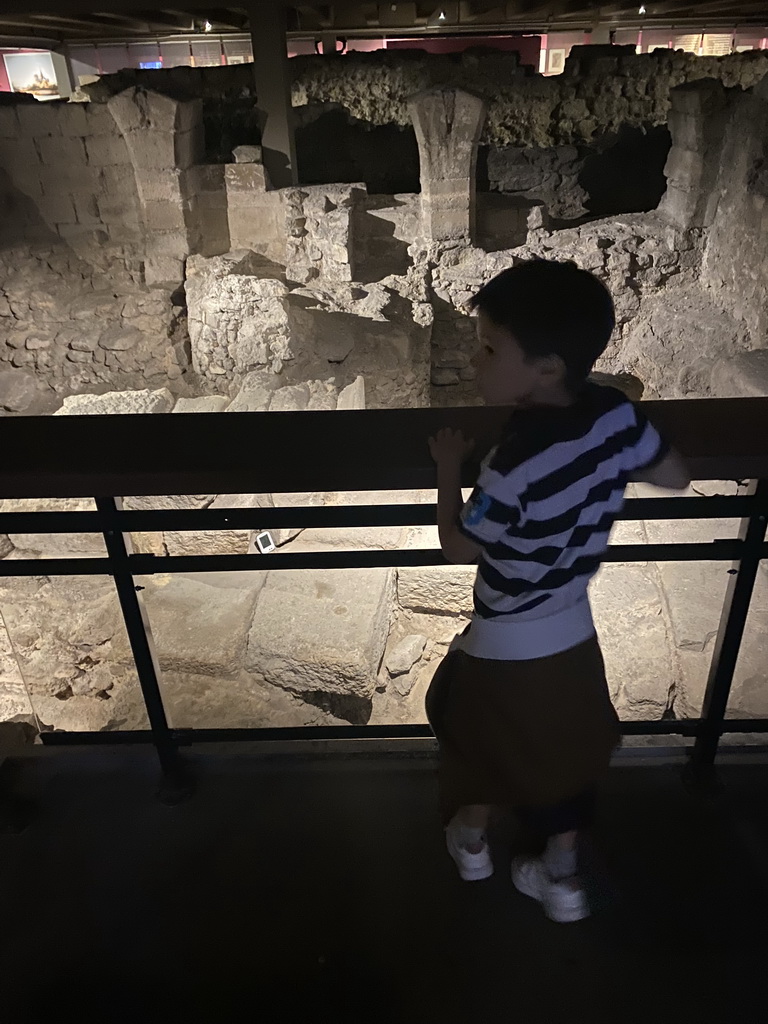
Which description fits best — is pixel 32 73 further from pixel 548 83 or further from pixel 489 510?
pixel 489 510

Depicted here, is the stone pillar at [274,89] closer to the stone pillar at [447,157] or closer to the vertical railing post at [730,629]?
the stone pillar at [447,157]

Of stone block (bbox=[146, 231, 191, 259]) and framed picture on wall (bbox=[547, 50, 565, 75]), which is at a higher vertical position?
framed picture on wall (bbox=[547, 50, 565, 75])

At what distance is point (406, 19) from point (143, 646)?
1795cm

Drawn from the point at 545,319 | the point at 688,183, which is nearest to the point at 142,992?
the point at 545,319

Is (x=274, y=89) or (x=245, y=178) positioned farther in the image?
(x=274, y=89)

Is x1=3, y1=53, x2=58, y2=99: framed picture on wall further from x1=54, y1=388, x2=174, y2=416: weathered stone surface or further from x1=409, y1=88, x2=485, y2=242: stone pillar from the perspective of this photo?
x1=54, y1=388, x2=174, y2=416: weathered stone surface

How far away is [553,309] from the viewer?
109 cm

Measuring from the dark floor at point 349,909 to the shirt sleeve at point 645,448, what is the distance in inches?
35.5

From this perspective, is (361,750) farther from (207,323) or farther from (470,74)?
(470,74)

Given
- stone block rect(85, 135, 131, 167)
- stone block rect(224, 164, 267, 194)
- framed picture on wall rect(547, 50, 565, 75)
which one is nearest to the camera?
stone block rect(85, 135, 131, 167)

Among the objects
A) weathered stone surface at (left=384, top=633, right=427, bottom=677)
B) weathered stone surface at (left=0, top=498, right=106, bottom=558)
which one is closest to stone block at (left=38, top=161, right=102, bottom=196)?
weathered stone surface at (left=0, top=498, right=106, bottom=558)

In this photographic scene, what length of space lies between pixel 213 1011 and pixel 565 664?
2.99 feet

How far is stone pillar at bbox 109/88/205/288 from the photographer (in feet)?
30.7

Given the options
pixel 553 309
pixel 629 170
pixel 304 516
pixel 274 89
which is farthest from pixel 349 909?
pixel 629 170
